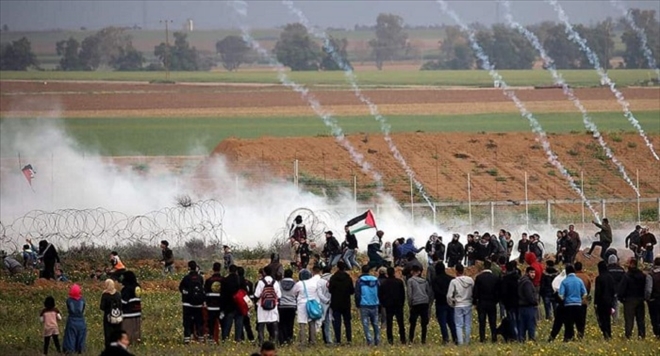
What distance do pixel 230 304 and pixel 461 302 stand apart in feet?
12.5

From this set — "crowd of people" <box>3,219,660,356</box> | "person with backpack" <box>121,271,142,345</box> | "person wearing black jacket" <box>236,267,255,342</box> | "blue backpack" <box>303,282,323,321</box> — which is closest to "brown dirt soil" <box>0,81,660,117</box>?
"crowd of people" <box>3,219,660,356</box>

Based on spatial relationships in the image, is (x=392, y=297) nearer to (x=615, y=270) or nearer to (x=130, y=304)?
(x=615, y=270)

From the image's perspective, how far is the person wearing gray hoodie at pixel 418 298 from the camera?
25.5 meters

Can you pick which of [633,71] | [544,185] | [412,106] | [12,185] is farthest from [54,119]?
[633,71]

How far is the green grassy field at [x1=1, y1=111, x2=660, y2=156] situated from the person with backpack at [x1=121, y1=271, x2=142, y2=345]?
4556cm

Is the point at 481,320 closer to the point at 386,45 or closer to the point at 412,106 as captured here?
the point at 412,106

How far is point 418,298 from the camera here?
2550cm

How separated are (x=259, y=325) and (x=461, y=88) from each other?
10217cm

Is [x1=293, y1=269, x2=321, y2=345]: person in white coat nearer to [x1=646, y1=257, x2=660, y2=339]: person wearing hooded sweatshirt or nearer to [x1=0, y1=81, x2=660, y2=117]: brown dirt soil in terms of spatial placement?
[x1=646, y1=257, x2=660, y2=339]: person wearing hooded sweatshirt

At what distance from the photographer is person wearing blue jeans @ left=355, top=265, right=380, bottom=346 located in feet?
83.7

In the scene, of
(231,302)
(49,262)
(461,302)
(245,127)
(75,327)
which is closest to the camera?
(75,327)

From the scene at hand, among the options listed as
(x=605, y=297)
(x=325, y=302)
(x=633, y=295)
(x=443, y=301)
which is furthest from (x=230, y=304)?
(x=633, y=295)

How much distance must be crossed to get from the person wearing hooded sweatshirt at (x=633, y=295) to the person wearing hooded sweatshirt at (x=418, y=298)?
3142mm

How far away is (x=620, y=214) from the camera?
50531 mm
